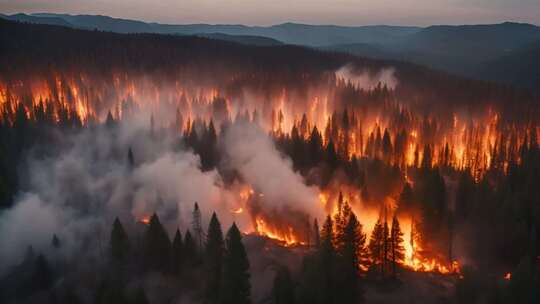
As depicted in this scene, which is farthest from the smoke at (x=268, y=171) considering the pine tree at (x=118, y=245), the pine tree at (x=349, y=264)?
the pine tree at (x=118, y=245)

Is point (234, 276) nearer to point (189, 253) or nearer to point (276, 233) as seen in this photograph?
point (189, 253)

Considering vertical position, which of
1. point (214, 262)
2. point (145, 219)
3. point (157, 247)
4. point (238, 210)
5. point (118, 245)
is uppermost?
point (214, 262)

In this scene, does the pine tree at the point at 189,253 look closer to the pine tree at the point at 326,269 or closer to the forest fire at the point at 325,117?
the pine tree at the point at 326,269

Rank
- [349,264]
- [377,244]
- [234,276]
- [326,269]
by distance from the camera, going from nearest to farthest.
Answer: [326,269], [234,276], [349,264], [377,244]

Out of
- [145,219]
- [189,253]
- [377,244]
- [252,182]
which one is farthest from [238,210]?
[377,244]

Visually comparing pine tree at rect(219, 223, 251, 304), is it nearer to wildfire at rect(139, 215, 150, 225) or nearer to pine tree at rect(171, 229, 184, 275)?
pine tree at rect(171, 229, 184, 275)

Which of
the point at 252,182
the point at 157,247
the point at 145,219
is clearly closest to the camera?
the point at 157,247
